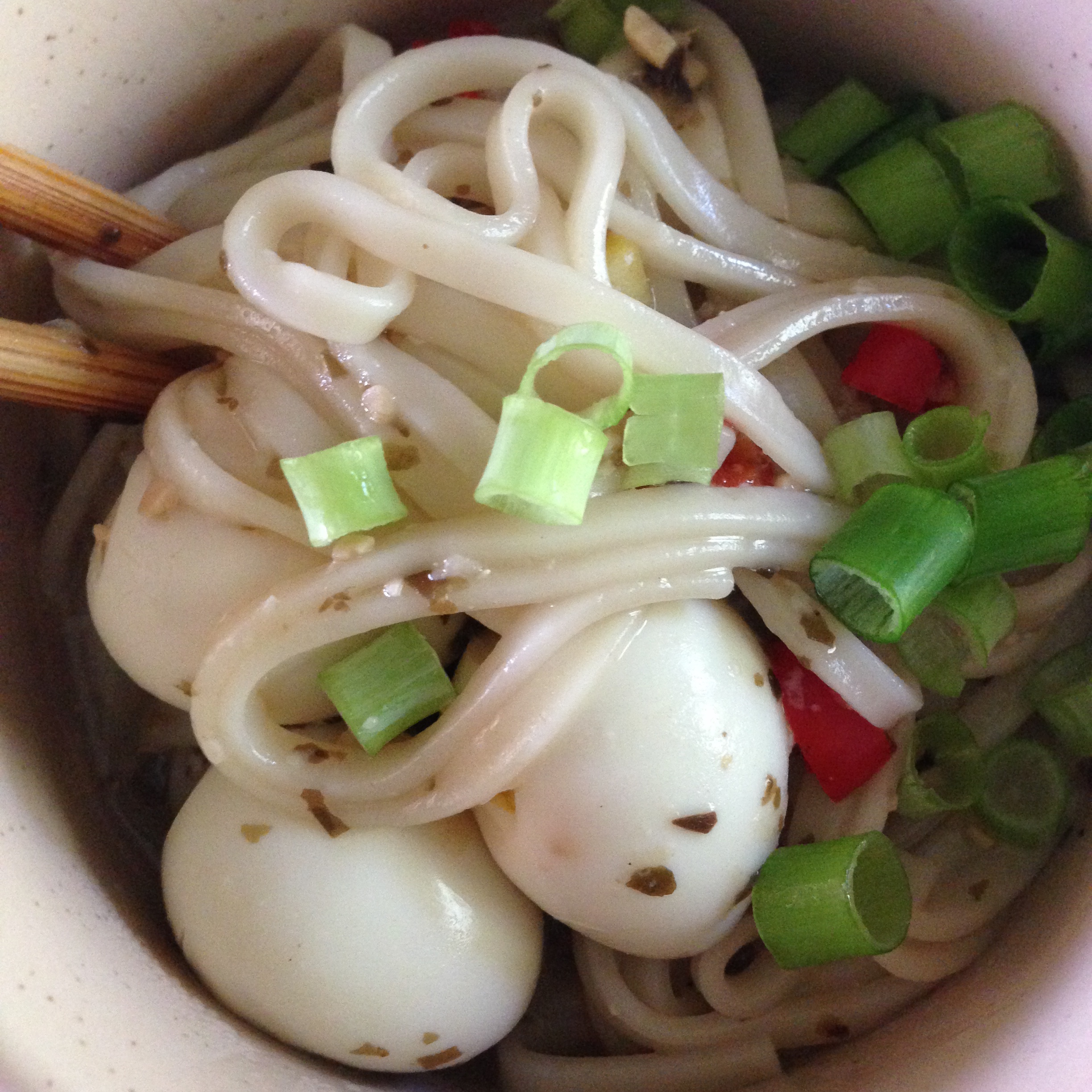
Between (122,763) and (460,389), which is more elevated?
(460,389)

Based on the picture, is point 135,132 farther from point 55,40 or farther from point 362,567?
point 362,567

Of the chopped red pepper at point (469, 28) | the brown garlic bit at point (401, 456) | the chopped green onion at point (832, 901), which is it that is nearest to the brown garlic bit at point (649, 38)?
the chopped red pepper at point (469, 28)

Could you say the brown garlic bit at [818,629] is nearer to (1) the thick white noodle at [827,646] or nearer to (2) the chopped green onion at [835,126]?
(1) the thick white noodle at [827,646]

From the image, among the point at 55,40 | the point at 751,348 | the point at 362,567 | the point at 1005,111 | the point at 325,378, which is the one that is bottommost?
the point at 362,567

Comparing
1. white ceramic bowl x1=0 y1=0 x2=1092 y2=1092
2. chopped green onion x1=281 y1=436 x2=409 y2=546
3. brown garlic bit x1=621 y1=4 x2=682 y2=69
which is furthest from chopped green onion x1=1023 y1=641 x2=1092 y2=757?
brown garlic bit x1=621 y1=4 x2=682 y2=69

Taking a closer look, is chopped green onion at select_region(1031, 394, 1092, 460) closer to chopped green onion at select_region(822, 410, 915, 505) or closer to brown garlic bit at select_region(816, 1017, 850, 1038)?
chopped green onion at select_region(822, 410, 915, 505)

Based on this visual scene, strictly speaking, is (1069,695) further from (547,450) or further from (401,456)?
(401,456)

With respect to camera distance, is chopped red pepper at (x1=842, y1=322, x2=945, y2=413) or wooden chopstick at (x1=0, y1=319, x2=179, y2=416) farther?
chopped red pepper at (x1=842, y1=322, x2=945, y2=413)

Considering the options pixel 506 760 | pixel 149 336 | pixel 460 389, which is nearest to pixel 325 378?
pixel 460 389
